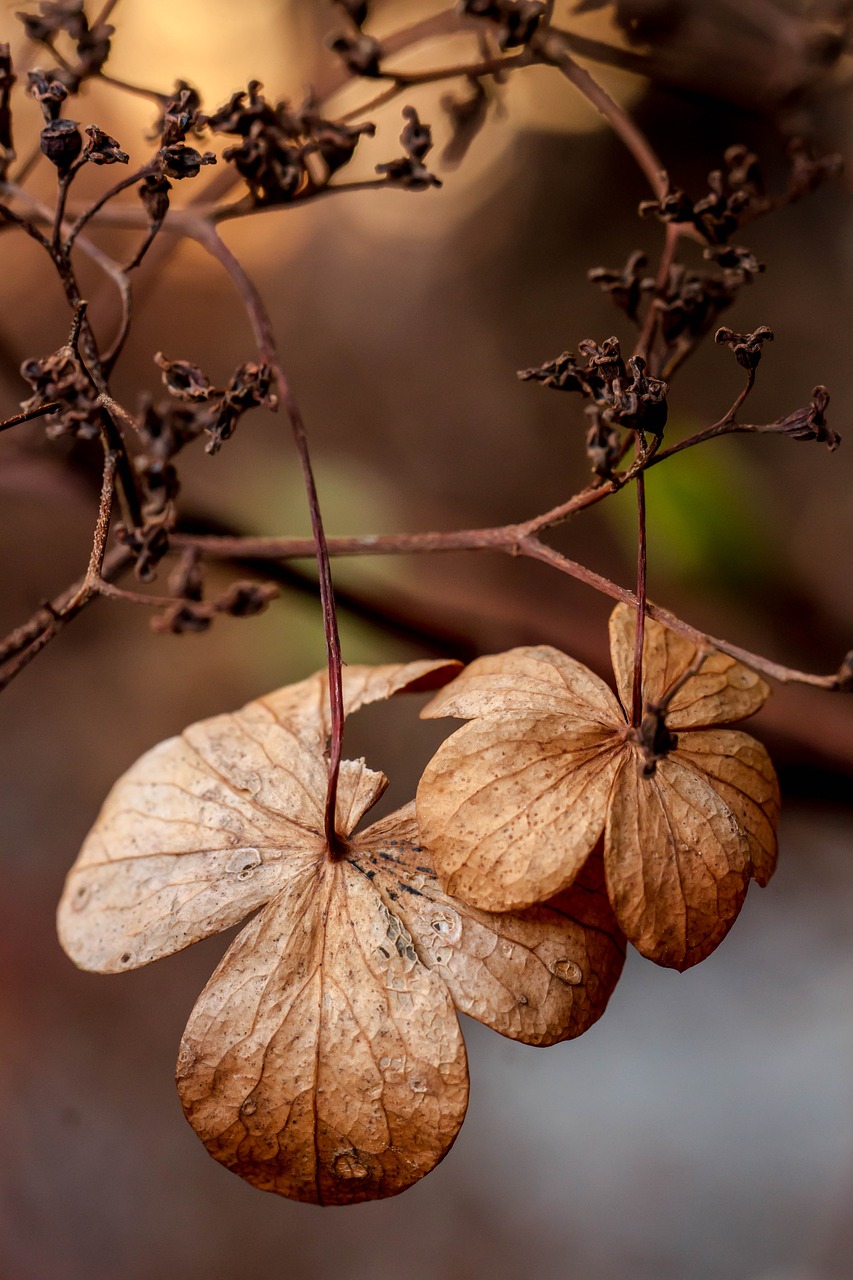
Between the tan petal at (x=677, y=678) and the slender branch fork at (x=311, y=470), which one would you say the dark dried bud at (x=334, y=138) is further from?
the tan petal at (x=677, y=678)

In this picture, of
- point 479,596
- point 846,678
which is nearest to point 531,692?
point 846,678

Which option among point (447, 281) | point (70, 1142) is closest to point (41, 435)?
point (447, 281)

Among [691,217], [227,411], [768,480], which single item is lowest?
[227,411]

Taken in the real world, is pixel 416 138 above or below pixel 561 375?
above

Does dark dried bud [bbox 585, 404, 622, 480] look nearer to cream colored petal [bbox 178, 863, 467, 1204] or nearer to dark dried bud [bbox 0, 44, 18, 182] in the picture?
cream colored petal [bbox 178, 863, 467, 1204]

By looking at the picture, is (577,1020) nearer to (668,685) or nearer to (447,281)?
(668,685)

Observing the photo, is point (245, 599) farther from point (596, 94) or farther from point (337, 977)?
point (596, 94)
